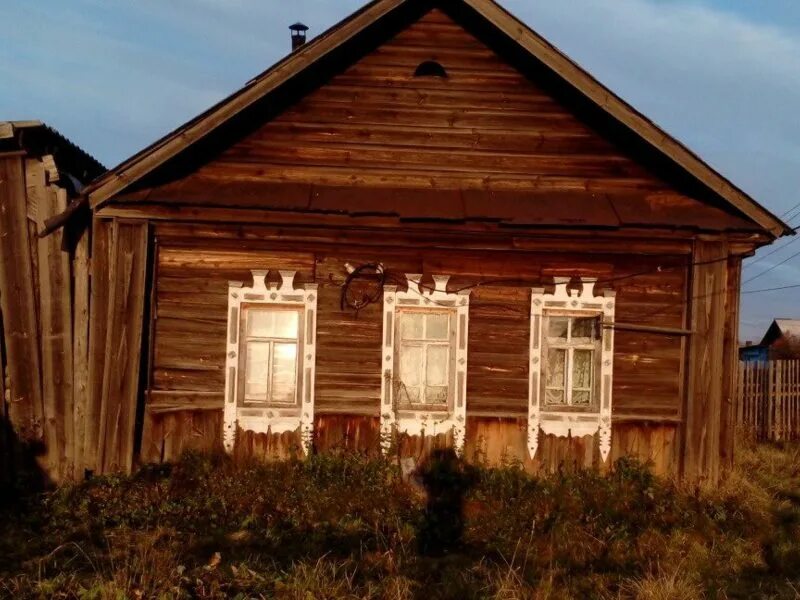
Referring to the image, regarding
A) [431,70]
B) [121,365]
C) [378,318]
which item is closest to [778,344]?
[431,70]

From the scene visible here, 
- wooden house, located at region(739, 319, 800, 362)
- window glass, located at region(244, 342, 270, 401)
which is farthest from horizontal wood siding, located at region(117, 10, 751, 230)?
wooden house, located at region(739, 319, 800, 362)

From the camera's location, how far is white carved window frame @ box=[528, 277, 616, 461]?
9234 mm

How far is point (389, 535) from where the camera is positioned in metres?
7.52

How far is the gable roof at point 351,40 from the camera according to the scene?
8633mm

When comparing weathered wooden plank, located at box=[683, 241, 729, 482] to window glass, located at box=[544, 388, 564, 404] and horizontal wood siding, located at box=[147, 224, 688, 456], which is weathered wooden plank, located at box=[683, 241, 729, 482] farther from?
window glass, located at box=[544, 388, 564, 404]

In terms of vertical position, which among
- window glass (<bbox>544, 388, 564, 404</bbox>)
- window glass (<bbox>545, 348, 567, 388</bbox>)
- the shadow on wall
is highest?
window glass (<bbox>545, 348, 567, 388</bbox>)

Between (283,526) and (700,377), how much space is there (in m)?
4.94

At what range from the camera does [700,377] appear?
9195mm

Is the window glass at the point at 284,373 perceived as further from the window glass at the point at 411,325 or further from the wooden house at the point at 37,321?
the wooden house at the point at 37,321

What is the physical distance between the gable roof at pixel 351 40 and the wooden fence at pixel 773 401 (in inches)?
266

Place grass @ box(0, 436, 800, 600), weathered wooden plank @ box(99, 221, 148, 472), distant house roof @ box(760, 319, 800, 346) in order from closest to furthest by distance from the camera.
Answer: grass @ box(0, 436, 800, 600) → weathered wooden plank @ box(99, 221, 148, 472) → distant house roof @ box(760, 319, 800, 346)

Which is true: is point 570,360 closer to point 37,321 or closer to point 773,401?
point 37,321

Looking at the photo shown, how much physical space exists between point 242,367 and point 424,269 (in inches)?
92.1

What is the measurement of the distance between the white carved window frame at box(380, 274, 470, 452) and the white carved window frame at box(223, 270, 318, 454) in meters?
0.83
